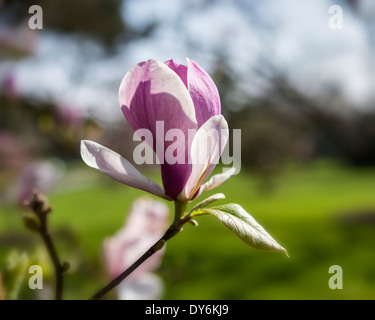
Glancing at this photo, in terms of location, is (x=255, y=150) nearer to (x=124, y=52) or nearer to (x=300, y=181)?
(x=300, y=181)

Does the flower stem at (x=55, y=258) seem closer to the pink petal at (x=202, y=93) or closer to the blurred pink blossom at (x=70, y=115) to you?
the pink petal at (x=202, y=93)

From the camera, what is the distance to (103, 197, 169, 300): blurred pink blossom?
52 centimetres

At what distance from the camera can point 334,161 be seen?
19188 millimetres

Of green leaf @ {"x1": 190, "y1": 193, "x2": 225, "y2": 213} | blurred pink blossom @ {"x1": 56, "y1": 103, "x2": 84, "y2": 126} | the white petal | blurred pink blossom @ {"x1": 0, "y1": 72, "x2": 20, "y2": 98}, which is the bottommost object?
green leaf @ {"x1": 190, "y1": 193, "x2": 225, "y2": 213}

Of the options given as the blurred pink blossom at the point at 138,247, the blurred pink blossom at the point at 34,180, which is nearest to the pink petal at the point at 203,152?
the blurred pink blossom at the point at 138,247

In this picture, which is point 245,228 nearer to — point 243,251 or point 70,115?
point 70,115

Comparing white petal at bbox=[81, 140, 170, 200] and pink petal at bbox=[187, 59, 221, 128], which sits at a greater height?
pink petal at bbox=[187, 59, 221, 128]

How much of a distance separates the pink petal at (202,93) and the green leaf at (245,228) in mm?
56

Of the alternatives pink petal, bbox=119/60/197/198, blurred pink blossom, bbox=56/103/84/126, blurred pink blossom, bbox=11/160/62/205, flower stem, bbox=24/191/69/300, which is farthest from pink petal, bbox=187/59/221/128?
blurred pink blossom, bbox=56/103/84/126

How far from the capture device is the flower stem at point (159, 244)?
0.79ft

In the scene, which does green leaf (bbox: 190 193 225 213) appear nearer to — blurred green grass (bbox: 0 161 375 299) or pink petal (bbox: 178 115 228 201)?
pink petal (bbox: 178 115 228 201)

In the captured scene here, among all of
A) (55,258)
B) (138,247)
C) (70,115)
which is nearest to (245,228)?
(55,258)

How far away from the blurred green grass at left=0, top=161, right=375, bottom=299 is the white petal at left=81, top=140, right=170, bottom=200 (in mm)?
240

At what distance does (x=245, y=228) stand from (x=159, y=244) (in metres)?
0.05
